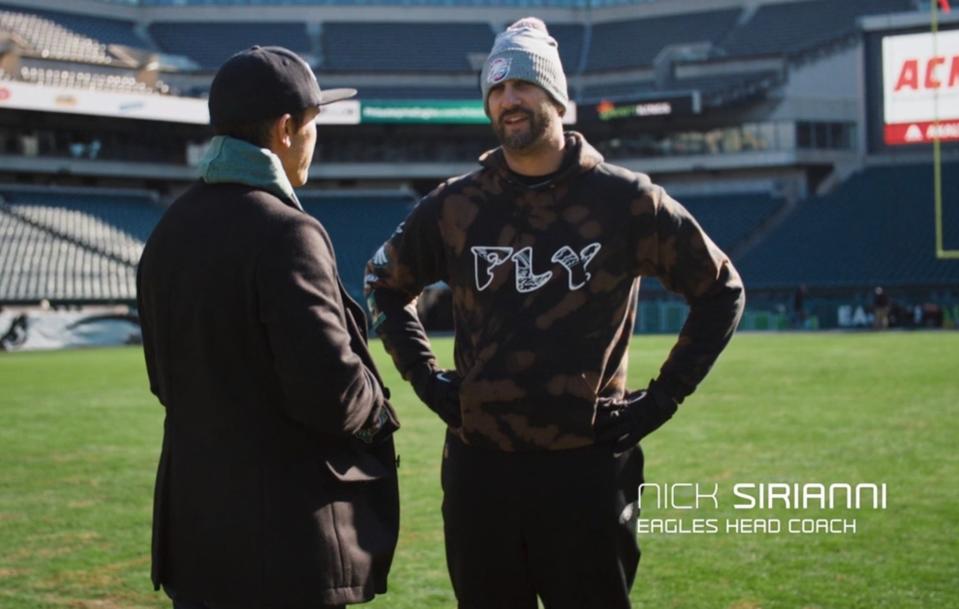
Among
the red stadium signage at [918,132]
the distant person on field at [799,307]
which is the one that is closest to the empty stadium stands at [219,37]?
the distant person on field at [799,307]

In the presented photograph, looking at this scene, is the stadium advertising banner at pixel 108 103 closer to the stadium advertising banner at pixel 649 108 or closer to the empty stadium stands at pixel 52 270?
the empty stadium stands at pixel 52 270

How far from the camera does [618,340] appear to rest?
3.57m

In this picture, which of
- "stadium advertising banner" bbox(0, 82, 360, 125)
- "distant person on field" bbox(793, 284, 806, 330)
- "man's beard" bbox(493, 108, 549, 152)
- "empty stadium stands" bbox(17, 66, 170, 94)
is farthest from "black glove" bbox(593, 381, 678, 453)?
"empty stadium stands" bbox(17, 66, 170, 94)

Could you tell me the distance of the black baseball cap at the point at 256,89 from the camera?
126 inches

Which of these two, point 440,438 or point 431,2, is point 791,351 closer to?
point 440,438

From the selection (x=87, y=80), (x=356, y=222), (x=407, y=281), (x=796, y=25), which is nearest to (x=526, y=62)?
(x=407, y=281)

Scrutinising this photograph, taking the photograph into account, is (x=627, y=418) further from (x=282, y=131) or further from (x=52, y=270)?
(x=52, y=270)

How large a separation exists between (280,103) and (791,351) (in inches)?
873

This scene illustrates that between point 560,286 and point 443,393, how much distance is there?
469 mm

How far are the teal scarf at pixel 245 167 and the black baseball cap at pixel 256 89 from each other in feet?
0.28

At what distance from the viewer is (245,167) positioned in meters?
3.18

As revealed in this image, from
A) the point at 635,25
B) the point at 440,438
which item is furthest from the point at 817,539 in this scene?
the point at 635,25

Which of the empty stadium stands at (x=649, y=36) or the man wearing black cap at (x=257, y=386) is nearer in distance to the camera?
the man wearing black cap at (x=257, y=386)

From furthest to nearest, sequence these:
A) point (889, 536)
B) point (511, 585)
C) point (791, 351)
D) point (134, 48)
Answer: point (134, 48) < point (791, 351) < point (889, 536) < point (511, 585)
